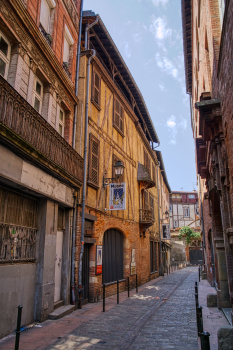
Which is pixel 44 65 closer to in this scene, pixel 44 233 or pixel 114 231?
pixel 44 233

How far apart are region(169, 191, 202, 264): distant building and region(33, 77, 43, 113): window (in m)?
38.1

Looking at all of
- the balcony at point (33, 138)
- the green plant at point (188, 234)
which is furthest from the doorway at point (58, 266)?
the green plant at point (188, 234)

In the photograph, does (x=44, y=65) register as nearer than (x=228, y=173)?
No

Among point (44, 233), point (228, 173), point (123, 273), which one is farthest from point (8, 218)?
point (123, 273)

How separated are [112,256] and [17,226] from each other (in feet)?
22.5

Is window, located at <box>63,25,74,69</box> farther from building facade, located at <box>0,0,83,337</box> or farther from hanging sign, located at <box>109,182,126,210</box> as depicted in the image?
hanging sign, located at <box>109,182,126,210</box>

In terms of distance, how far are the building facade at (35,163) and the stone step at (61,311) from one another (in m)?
0.16

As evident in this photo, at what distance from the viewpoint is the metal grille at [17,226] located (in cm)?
623

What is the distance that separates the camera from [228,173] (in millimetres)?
6770

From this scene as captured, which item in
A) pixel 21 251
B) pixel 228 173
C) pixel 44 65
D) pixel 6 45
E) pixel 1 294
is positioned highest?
pixel 44 65

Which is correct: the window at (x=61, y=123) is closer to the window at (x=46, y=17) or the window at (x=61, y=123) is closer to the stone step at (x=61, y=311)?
the window at (x=46, y=17)

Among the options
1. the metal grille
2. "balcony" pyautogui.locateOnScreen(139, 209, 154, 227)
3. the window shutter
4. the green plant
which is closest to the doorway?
the metal grille

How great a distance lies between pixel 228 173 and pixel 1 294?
225 inches

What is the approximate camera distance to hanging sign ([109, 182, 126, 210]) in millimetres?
11234
